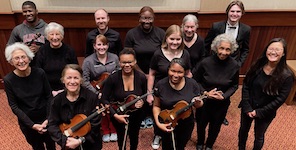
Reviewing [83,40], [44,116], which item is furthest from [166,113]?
[83,40]

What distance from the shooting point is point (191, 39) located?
109 inches

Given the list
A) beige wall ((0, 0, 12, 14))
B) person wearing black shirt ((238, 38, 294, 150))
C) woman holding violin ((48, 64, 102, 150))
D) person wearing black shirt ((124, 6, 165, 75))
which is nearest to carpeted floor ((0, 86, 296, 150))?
person wearing black shirt ((238, 38, 294, 150))

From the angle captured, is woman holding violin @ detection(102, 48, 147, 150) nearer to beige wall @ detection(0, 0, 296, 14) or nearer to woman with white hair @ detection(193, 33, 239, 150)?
woman with white hair @ detection(193, 33, 239, 150)

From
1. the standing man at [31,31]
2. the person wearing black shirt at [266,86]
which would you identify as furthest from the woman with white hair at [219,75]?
the standing man at [31,31]

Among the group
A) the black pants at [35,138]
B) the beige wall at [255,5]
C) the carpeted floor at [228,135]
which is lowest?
the carpeted floor at [228,135]

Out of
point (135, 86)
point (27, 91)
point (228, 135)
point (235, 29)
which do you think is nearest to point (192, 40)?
point (235, 29)

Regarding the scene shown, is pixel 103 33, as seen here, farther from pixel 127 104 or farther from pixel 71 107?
pixel 71 107

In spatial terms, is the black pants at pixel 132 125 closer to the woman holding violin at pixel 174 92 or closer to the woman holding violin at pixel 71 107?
the woman holding violin at pixel 174 92

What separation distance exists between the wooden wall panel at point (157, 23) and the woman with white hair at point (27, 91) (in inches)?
56.0

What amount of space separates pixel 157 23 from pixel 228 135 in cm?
162

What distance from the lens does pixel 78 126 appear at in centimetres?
187

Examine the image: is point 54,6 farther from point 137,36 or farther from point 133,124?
point 133,124

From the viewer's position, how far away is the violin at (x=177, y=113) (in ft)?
6.75

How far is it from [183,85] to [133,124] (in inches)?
23.6
